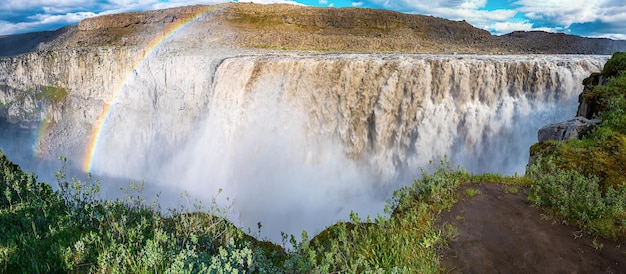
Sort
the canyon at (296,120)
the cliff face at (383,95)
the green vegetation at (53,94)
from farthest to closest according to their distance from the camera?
the green vegetation at (53,94)
the canyon at (296,120)
the cliff face at (383,95)

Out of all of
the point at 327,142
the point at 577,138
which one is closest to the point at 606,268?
the point at 577,138

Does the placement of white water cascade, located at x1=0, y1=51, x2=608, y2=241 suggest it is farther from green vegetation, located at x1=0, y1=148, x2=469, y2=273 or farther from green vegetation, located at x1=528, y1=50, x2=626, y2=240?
green vegetation, located at x1=0, y1=148, x2=469, y2=273

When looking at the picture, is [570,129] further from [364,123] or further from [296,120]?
[296,120]

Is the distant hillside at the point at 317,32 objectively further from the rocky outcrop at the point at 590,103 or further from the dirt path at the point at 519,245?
the dirt path at the point at 519,245

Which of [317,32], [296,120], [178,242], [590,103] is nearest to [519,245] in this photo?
[178,242]

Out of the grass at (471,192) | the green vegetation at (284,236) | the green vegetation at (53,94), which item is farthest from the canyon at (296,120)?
the green vegetation at (284,236)

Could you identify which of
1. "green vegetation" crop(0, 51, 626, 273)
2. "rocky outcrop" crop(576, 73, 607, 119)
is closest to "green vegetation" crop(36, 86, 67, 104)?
"green vegetation" crop(0, 51, 626, 273)
